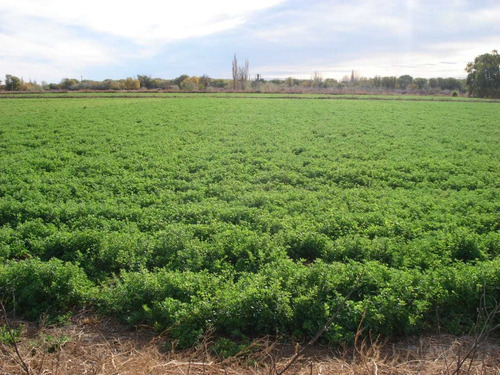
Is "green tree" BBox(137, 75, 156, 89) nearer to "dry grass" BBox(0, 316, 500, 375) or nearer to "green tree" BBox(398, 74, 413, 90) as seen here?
"green tree" BBox(398, 74, 413, 90)

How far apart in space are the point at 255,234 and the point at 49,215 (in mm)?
5618

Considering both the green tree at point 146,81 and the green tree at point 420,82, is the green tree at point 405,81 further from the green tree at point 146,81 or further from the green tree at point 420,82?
the green tree at point 146,81

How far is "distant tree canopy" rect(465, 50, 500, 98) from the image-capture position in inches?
3078

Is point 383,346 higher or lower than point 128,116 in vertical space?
lower

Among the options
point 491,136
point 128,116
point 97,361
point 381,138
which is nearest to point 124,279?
point 97,361

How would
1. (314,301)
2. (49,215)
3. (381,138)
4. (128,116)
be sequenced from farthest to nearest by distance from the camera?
1. (128,116)
2. (381,138)
3. (49,215)
4. (314,301)

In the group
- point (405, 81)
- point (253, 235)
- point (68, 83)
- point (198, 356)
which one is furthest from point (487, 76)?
point (68, 83)

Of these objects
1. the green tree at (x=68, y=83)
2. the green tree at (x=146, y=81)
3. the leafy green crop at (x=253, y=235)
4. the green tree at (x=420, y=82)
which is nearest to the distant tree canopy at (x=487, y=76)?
the green tree at (x=420, y=82)

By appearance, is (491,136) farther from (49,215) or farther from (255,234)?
(49,215)

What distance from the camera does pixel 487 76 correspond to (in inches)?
3093

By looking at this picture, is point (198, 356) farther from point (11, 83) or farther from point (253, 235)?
point (11, 83)

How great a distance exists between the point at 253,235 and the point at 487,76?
90587 millimetres

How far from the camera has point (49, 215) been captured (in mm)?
9648

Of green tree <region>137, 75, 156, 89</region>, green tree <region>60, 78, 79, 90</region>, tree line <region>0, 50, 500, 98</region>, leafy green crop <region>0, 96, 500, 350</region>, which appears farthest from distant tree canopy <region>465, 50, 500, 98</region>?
green tree <region>60, 78, 79, 90</region>
